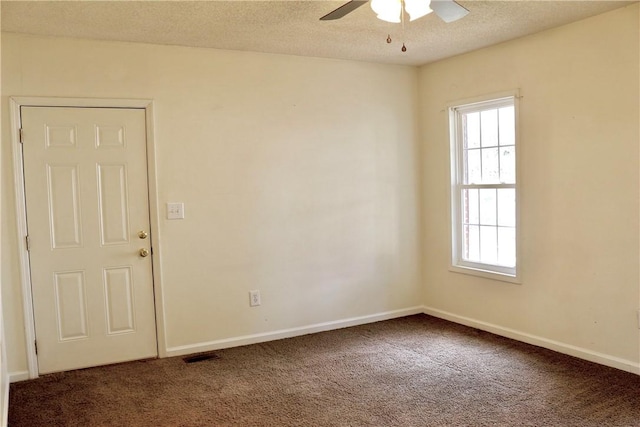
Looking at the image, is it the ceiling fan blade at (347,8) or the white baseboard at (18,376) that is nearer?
the ceiling fan blade at (347,8)

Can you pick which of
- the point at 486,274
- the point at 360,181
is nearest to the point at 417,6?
the point at 360,181

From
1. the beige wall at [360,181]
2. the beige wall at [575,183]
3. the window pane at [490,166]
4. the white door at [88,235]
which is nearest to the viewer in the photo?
the beige wall at [575,183]

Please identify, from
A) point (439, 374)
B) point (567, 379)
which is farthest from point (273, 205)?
point (567, 379)

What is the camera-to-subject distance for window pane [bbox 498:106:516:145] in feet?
13.6

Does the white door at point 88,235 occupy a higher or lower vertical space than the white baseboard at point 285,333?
higher

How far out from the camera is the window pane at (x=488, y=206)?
438 centimetres

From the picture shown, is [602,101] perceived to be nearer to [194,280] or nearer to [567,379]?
[567,379]

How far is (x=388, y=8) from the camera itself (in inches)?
99.4

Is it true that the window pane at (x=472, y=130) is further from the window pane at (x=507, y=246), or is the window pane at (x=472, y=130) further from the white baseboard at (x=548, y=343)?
the white baseboard at (x=548, y=343)

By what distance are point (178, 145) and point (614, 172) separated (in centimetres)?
307

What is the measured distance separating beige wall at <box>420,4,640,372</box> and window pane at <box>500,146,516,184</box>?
15 cm

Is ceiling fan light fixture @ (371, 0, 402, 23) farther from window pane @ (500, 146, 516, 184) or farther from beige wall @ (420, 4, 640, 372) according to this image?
window pane @ (500, 146, 516, 184)

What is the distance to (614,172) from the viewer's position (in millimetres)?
3430

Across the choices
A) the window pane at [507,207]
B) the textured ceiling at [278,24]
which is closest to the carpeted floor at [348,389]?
the window pane at [507,207]
